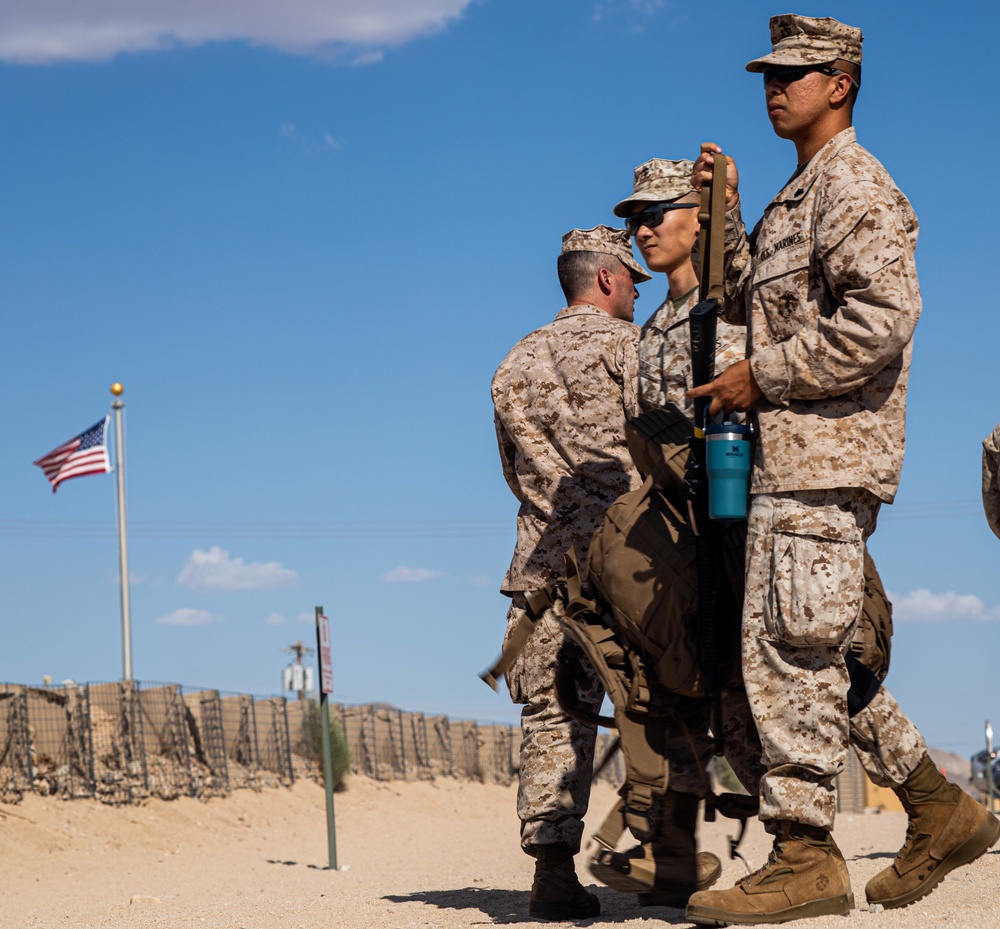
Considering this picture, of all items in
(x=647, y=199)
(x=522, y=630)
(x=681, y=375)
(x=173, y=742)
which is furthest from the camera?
(x=173, y=742)

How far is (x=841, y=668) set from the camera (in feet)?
13.1

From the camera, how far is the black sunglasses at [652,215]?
5262mm

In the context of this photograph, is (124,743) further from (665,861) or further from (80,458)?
(665,861)

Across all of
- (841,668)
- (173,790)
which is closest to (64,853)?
(173,790)

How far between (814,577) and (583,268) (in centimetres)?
239

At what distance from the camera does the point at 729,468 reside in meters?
4.07

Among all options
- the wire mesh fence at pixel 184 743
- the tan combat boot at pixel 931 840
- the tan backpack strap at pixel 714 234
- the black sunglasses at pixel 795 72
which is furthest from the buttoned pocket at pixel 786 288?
the wire mesh fence at pixel 184 743

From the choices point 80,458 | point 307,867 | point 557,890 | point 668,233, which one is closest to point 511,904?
point 557,890

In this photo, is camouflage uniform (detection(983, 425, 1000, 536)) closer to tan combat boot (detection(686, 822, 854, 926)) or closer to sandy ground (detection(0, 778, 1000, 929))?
sandy ground (detection(0, 778, 1000, 929))

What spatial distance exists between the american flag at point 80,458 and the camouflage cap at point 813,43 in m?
25.5

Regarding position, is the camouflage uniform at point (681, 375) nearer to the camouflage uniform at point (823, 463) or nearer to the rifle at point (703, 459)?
the rifle at point (703, 459)

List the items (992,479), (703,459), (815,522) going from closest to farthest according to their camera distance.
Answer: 1. (815,522)
2. (703,459)
3. (992,479)

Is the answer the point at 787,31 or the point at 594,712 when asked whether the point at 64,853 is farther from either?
the point at 787,31

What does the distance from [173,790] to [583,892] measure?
13.9 meters
